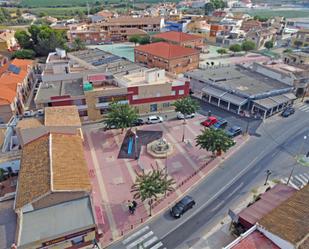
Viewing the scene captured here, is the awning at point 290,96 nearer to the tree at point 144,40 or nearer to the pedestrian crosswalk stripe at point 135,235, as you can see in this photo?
the pedestrian crosswalk stripe at point 135,235

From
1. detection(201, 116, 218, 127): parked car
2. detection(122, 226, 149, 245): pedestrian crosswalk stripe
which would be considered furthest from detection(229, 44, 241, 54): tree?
detection(122, 226, 149, 245): pedestrian crosswalk stripe

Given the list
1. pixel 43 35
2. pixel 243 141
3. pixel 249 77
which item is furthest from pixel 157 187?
pixel 43 35

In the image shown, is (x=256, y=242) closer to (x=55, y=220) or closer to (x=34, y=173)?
(x=55, y=220)

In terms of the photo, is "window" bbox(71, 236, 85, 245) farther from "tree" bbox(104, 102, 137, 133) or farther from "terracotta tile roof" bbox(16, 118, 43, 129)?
"tree" bbox(104, 102, 137, 133)

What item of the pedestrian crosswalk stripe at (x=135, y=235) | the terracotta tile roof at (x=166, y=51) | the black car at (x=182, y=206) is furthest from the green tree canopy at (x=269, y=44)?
the pedestrian crosswalk stripe at (x=135, y=235)

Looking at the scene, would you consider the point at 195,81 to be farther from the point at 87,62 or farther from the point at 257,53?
the point at 257,53

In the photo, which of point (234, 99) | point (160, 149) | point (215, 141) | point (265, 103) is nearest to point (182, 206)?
point (215, 141)
